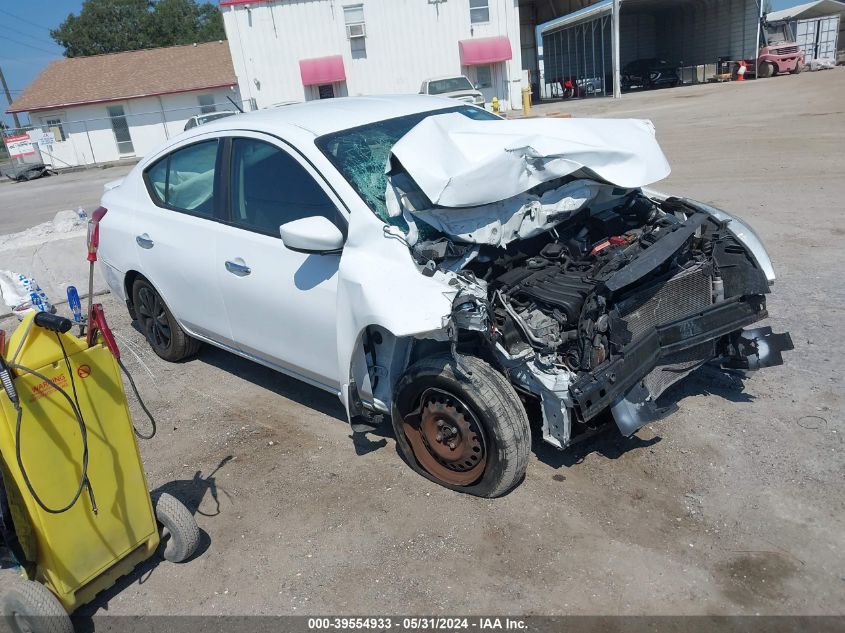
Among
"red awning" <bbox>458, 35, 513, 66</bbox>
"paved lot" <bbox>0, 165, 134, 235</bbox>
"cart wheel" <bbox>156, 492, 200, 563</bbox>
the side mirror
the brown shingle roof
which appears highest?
the brown shingle roof

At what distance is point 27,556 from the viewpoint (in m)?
2.73

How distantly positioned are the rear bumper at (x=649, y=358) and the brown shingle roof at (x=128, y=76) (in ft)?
116

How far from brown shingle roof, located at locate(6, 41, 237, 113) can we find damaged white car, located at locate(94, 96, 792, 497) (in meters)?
34.2

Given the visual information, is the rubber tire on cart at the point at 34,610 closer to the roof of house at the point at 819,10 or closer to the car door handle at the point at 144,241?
the car door handle at the point at 144,241

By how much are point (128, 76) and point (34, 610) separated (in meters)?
39.6

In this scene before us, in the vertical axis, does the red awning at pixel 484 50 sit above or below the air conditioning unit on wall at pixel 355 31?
below

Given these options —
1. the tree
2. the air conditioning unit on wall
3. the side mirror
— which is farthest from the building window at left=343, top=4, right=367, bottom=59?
the tree

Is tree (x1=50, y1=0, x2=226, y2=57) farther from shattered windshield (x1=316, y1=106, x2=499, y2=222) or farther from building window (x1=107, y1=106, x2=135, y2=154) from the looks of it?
shattered windshield (x1=316, y1=106, x2=499, y2=222)

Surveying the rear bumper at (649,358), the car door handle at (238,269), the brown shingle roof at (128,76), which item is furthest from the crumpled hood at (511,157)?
the brown shingle roof at (128,76)

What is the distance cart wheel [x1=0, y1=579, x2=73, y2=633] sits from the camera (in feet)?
8.62

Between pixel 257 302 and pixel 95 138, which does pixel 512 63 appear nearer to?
pixel 95 138

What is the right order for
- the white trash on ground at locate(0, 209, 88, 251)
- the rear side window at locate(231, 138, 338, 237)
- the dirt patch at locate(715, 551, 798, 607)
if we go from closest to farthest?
the dirt patch at locate(715, 551, 798, 607)
the rear side window at locate(231, 138, 338, 237)
the white trash on ground at locate(0, 209, 88, 251)

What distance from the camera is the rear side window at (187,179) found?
4367 mm

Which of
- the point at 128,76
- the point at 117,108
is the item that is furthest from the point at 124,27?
the point at 117,108
